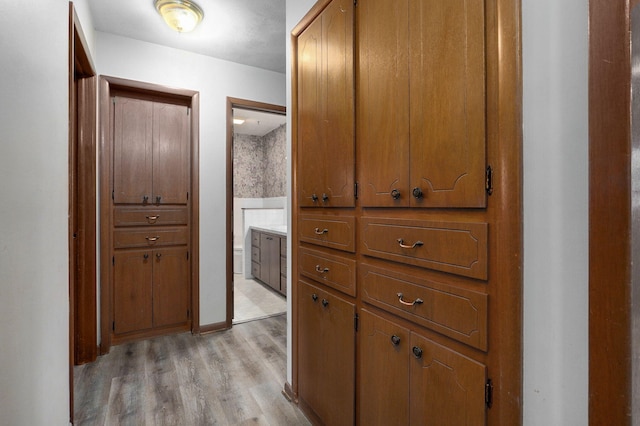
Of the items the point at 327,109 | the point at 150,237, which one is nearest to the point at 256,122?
the point at 150,237

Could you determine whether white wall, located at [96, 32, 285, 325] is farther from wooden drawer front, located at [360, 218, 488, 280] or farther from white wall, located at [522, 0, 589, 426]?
white wall, located at [522, 0, 589, 426]

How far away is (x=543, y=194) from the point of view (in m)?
0.75

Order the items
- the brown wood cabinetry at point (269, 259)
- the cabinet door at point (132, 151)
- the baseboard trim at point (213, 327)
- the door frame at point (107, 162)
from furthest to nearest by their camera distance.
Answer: the brown wood cabinetry at point (269, 259), the baseboard trim at point (213, 327), the cabinet door at point (132, 151), the door frame at point (107, 162)

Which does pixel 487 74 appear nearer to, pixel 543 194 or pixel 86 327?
pixel 543 194

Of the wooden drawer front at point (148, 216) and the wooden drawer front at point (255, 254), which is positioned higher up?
the wooden drawer front at point (148, 216)

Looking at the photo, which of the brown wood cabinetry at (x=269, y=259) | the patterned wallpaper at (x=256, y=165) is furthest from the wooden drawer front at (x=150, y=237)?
the patterned wallpaper at (x=256, y=165)

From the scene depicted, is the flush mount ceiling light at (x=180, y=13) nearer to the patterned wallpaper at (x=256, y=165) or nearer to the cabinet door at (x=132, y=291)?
the cabinet door at (x=132, y=291)

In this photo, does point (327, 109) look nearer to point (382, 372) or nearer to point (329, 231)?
point (329, 231)

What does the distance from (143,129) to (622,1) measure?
314 centimetres

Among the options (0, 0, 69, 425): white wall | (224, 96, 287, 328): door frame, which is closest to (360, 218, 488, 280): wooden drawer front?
(0, 0, 69, 425): white wall

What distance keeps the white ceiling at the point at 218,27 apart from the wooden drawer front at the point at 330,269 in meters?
1.84

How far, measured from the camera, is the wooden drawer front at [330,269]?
140 centimetres

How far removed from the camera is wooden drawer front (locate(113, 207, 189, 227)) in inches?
108

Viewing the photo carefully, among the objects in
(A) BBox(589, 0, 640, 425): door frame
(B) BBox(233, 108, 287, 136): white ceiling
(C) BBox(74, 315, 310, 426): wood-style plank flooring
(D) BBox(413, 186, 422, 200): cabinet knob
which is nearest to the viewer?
(A) BBox(589, 0, 640, 425): door frame
